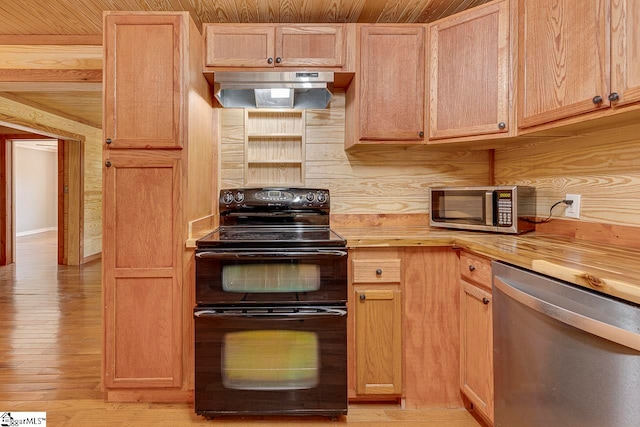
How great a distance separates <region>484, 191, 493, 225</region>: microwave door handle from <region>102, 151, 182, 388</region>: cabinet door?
64.8 inches

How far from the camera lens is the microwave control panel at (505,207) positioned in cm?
190

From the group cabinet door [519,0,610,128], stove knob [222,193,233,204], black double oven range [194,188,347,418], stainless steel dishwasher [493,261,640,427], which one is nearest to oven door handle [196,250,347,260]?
black double oven range [194,188,347,418]

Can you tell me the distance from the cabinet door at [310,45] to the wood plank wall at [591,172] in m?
1.27

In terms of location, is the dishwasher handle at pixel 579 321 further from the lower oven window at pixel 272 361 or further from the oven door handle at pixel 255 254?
the lower oven window at pixel 272 361

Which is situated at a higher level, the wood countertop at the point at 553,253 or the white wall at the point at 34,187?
the white wall at the point at 34,187

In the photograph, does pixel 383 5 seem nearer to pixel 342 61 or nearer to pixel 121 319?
pixel 342 61

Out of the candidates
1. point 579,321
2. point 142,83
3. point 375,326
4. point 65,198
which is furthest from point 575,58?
point 65,198

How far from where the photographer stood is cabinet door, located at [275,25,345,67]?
6.88ft

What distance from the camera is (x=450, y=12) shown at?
88.7 inches

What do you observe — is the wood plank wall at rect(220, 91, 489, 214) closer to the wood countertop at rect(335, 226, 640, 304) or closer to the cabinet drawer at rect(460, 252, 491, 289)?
the wood countertop at rect(335, 226, 640, 304)

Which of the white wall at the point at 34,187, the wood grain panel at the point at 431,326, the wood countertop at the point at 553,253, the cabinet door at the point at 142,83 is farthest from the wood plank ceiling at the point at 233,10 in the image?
the white wall at the point at 34,187

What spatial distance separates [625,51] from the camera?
4.04 feet

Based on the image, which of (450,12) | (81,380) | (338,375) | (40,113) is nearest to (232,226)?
(338,375)

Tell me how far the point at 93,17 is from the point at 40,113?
316cm
